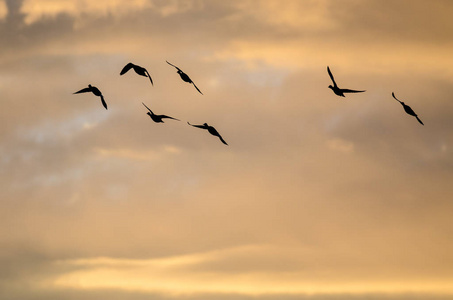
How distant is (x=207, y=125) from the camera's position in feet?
178

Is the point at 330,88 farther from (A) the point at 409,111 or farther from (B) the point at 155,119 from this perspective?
(B) the point at 155,119

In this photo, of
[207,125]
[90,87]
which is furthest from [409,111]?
[90,87]

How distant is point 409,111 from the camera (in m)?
52.0

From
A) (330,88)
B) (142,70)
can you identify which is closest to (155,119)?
(142,70)

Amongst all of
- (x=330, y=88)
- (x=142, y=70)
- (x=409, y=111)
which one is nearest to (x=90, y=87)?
(x=142, y=70)

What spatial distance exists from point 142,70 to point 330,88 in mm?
14936

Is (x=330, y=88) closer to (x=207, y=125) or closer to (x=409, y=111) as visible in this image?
(x=409, y=111)

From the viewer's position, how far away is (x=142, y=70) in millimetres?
54344

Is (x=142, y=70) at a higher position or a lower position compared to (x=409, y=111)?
higher

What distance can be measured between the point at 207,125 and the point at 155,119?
4.20 meters

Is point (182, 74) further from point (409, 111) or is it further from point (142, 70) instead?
point (409, 111)

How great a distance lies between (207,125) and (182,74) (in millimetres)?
4586

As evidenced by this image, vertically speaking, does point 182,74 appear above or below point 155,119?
above

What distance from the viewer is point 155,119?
180 ft
